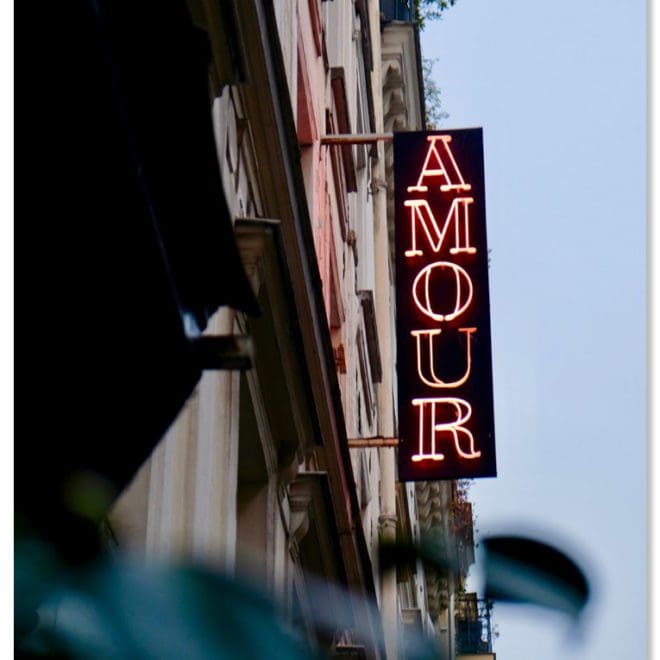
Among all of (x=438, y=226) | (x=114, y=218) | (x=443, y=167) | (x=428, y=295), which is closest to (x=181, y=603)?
(x=114, y=218)

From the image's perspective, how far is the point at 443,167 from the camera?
47.6 ft

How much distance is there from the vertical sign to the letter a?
11 mm

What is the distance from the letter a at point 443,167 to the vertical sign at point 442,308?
0.01 meters

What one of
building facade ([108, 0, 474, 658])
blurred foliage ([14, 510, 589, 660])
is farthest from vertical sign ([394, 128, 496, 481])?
blurred foliage ([14, 510, 589, 660])

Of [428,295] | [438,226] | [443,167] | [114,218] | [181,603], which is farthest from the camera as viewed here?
[443,167]

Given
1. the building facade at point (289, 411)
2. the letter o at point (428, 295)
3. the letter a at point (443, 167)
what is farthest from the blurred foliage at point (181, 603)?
the letter a at point (443, 167)

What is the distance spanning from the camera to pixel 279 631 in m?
0.83

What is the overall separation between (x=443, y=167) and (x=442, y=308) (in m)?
1.70

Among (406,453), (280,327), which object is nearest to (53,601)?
(280,327)

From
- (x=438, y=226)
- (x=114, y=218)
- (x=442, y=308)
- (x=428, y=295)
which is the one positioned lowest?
(x=114, y=218)

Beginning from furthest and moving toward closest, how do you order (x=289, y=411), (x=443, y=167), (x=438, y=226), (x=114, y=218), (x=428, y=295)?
(x=443, y=167) < (x=438, y=226) < (x=428, y=295) < (x=289, y=411) < (x=114, y=218)

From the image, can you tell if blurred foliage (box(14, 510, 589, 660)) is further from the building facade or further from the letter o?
the letter o

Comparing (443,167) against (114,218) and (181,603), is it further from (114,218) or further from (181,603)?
(181,603)

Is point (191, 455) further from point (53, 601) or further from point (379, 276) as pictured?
point (379, 276)
